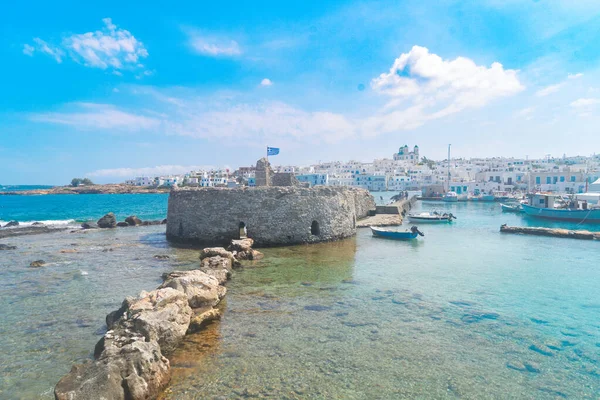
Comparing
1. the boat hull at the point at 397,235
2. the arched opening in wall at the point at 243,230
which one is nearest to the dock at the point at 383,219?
the boat hull at the point at 397,235

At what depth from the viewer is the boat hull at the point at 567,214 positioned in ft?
109

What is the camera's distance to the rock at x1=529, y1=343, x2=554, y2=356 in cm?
766

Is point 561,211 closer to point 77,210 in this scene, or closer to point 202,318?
point 202,318

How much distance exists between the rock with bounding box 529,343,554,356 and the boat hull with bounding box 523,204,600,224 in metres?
32.6

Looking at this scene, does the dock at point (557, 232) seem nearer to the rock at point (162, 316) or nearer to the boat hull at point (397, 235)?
the boat hull at point (397, 235)

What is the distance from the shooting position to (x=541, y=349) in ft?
25.7

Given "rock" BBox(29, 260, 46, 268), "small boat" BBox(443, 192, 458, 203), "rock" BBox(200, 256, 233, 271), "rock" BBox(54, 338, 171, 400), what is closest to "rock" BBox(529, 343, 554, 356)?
"rock" BBox(54, 338, 171, 400)

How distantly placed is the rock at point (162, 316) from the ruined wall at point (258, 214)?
1042 cm

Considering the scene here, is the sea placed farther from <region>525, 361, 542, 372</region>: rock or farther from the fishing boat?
the fishing boat

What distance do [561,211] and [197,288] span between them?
3832 centimetres

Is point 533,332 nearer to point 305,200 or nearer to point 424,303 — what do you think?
point 424,303

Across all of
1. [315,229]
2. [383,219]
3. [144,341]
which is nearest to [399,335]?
[144,341]

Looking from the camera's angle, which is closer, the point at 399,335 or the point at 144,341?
the point at 144,341

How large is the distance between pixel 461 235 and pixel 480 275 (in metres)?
12.6
